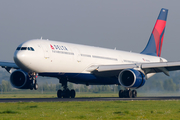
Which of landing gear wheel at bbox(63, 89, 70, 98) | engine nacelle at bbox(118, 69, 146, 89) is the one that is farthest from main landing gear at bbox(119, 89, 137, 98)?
landing gear wheel at bbox(63, 89, 70, 98)

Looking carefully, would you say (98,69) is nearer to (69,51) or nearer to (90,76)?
(90,76)

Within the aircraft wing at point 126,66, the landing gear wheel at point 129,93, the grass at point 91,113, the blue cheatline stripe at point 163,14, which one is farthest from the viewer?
the blue cheatline stripe at point 163,14

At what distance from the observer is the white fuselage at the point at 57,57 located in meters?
23.2

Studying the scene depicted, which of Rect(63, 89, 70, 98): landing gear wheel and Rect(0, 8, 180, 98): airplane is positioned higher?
Rect(0, 8, 180, 98): airplane

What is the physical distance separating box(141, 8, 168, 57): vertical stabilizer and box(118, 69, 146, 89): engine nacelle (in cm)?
1418

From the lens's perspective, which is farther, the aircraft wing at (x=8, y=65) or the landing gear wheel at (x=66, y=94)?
the landing gear wheel at (x=66, y=94)

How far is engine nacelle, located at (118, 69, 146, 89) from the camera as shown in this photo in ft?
85.7

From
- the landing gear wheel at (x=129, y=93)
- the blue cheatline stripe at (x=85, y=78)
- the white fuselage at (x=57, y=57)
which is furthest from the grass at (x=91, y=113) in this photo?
the landing gear wheel at (x=129, y=93)

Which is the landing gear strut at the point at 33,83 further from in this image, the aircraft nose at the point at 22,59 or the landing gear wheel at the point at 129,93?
the landing gear wheel at the point at 129,93

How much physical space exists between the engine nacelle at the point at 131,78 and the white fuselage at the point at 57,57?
10.0 ft

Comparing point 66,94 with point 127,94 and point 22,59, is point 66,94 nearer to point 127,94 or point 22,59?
point 127,94

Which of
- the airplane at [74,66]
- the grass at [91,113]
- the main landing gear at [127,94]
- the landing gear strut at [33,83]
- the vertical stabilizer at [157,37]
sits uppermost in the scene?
the vertical stabilizer at [157,37]

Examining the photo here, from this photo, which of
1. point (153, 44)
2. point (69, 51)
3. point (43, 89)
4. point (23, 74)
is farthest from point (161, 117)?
point (43, 89)

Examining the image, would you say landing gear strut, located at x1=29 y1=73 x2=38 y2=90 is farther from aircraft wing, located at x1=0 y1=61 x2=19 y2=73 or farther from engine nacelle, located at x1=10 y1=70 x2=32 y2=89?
aircraft wing, located at x1=0 y1=61 x2=19 y2=73
